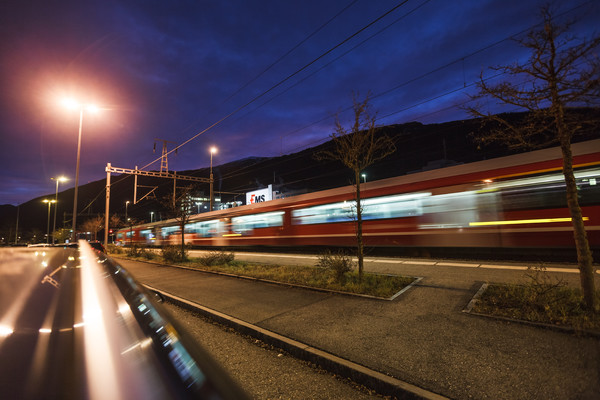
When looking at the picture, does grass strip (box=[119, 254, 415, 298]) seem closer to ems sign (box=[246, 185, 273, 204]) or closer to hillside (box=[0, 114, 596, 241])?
ems sign (box=[246, 185, 273, 204])

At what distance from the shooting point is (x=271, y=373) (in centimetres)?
321

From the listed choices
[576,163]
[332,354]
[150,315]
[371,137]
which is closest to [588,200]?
[576,163]

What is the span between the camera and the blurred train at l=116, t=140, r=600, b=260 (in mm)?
8430

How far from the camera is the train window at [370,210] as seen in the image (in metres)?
11.7

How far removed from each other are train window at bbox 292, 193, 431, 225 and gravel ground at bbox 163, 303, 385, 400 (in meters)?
6.72

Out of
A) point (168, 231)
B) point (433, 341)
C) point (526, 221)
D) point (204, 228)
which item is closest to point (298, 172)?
point (168, 231)

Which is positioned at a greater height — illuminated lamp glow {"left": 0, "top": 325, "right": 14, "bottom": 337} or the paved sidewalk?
illuminated lamp glow {"left": 0, "top": 325, "right": 14, "bottom": 337}

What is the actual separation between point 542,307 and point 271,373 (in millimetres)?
4163

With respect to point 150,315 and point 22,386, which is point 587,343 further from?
point 22,386

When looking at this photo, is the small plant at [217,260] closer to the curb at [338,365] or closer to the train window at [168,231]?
the curb at [338,365]

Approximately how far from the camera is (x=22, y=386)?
854mm

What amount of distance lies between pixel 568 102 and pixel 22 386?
6.61m

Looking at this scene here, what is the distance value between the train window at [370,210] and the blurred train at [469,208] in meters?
0.04

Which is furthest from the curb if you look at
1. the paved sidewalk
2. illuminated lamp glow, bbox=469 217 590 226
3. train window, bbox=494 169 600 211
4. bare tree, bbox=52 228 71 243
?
bare tree, bbox=52 228 71 243
